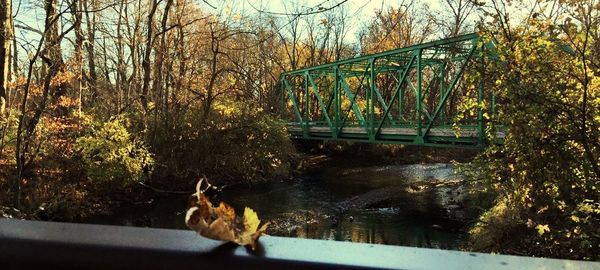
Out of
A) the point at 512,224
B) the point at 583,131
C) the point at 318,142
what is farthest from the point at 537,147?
the point at 318,142

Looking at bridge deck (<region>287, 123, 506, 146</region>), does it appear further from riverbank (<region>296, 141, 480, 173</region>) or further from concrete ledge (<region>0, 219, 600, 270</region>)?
concrete ledge (<region>0, 219, 600, 270</region>)

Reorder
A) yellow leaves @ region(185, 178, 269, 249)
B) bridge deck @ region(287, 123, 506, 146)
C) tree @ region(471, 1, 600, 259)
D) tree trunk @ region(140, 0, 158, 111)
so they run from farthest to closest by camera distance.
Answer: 1. tree trunk @ region(140, 0, 158, 111)
2. bridge deck @ region(287, 123, 506, 146)
3. tree @ region(471, 1, 600, 259)
4. yellow leaves @ region(185, 178, 269, 249)

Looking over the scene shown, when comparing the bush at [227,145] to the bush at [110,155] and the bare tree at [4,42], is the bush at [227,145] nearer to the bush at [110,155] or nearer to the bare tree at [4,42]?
the bush at [110,155]

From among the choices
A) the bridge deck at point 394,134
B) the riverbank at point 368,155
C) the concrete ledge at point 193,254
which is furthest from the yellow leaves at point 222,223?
the riverbank at point 368,155

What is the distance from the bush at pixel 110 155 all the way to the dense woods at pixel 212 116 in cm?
4

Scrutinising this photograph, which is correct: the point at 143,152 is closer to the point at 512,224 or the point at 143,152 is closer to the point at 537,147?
the point at 512,224

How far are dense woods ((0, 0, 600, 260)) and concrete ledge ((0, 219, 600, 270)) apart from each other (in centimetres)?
417

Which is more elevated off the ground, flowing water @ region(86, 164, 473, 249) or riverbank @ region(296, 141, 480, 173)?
riverbank @ region(296, 141, 480, 173)

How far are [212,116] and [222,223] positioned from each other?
1828 centimetres

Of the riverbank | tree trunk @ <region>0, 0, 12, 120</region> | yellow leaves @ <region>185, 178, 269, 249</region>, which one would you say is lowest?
the riverbank

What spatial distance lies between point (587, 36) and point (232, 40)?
20.4m

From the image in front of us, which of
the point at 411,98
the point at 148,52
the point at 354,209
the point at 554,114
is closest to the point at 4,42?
the point at 148,52

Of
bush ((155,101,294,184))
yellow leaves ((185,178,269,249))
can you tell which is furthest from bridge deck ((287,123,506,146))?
yellow leaves ((185,178,269,249))

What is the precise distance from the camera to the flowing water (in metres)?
12.2
